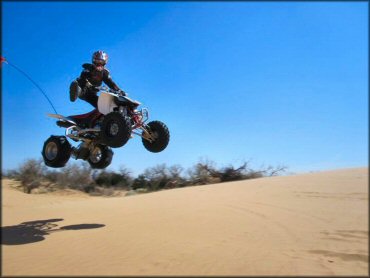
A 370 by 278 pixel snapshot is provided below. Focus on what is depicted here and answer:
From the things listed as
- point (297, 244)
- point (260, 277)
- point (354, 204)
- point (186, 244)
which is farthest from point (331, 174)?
point (260, 277)

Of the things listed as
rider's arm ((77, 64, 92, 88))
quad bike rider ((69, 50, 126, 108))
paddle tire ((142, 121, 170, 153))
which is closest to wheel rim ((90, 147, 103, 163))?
paddle tire ((142, 121, 170, 153))

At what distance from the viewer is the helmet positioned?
974 cm

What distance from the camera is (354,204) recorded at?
11.0 meters

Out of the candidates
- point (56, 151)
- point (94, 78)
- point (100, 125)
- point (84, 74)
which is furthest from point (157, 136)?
point (56, 151)

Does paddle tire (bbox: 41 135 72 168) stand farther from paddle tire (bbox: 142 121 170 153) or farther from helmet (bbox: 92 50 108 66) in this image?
helmet (bbox: 92 50 108 66)

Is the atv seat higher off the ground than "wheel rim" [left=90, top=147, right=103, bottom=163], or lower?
higher

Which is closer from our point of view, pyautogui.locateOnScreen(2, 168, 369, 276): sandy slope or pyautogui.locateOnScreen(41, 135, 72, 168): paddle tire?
pyautogui.locateOnScreen(2, 168, 369, 276): sandy slope

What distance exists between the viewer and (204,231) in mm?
9430

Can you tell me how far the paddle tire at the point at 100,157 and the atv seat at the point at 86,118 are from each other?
0.90 meters

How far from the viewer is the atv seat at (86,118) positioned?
10.5 m

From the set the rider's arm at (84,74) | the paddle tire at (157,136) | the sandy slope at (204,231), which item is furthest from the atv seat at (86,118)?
the sandy slope at (204,231)

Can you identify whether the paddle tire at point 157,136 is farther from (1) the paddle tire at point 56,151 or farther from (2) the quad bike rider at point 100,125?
(1) the paddle tire at point 56,151

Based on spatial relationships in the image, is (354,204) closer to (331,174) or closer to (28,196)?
(331,174)

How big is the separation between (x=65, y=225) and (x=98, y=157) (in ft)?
6.47
